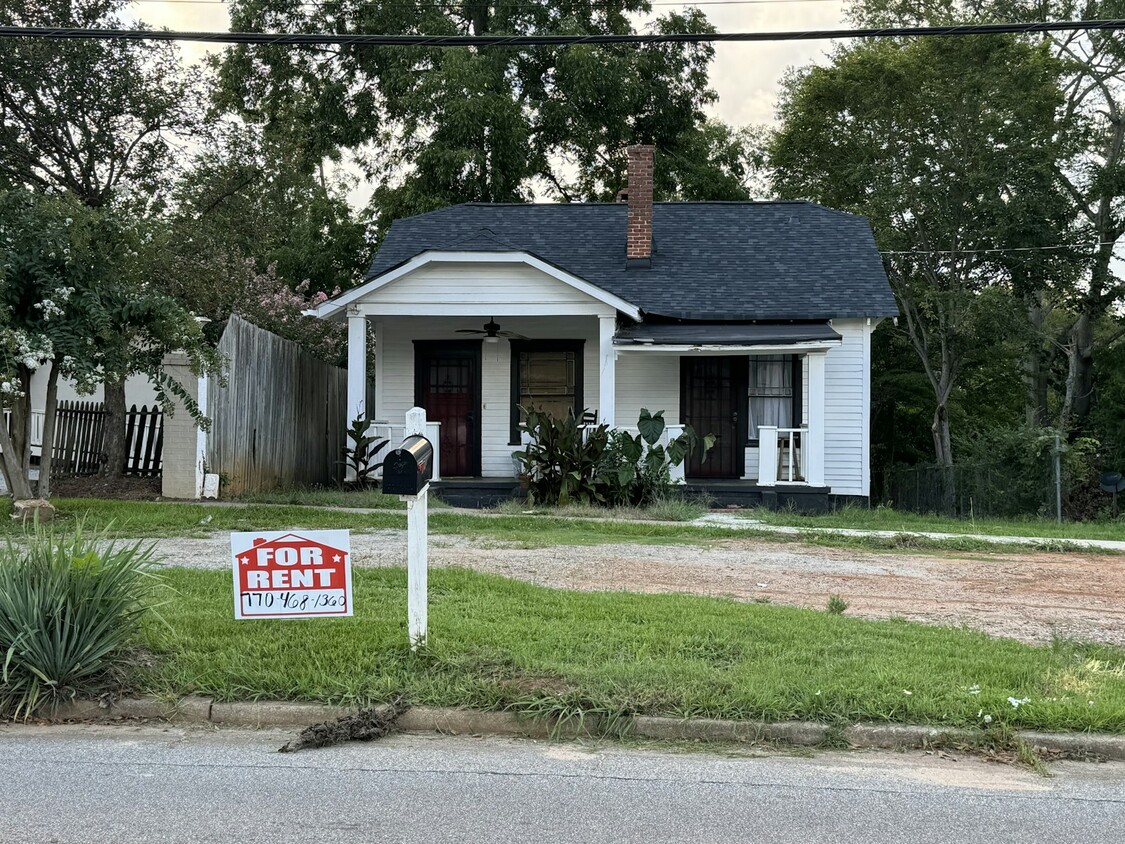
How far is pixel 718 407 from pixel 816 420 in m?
2.30

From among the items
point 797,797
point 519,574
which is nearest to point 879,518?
point 519,574

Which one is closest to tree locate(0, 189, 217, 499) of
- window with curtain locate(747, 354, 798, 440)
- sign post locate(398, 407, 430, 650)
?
sign post locate(398, 407, 430, 650)

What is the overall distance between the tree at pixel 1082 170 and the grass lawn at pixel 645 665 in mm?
20667

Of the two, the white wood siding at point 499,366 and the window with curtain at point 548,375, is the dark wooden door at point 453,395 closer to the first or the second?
the white wood siding at point 499,366

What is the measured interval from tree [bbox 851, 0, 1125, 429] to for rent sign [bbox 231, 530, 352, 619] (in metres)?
22.6

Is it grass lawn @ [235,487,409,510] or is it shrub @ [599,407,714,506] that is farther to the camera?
shrub @ [599,407,714,506]

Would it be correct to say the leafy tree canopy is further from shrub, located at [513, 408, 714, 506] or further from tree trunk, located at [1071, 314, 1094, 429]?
tree trunk, located at [1071, 314, 1094, 429]

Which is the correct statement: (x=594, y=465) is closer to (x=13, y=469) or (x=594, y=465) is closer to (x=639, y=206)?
(x=639, y=206)

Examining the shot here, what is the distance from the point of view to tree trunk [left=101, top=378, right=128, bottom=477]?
16516mm

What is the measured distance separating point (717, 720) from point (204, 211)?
632 inches

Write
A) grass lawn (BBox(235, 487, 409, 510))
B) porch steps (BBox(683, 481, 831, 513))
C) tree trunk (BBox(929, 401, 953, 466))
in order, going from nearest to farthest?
grass lawn (BBox(235, 487, 409, 510)) < porch steps (BBox(683, 481, 831, 513)) < tree trunk (BBox(929, 401, 953, 466))

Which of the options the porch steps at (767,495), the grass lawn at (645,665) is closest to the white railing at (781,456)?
the porch steps at (767,495)

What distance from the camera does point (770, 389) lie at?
17.8 metres

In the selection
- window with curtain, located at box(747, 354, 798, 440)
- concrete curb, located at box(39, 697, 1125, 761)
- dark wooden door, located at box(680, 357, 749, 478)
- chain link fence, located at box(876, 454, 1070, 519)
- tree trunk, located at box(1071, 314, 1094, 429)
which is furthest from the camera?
tree trunk, located at box(1071, 314, 1094, 429)
